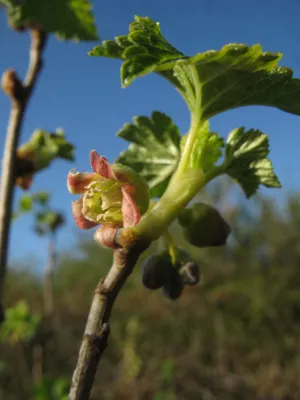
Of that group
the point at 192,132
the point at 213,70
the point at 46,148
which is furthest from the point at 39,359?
the point at 213,70

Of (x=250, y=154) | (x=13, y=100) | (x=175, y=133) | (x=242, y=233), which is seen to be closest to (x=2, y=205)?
(x=13, y=100)

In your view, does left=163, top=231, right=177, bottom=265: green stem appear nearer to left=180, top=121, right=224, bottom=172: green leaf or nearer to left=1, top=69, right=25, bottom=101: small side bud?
left=180, top=121, right=224, bottom=172: green leaf

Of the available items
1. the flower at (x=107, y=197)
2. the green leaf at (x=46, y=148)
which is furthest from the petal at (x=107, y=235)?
the green leaf at (x=46, y=148)

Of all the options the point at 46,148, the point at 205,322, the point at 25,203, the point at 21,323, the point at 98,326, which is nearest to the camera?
the point at 98,326

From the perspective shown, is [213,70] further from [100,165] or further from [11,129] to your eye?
[11,129]

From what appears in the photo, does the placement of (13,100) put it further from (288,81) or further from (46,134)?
(288,81)

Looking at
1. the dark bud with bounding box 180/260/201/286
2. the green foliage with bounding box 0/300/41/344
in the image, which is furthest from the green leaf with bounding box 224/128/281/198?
the green foliage with bounding box 0/300/41/344
